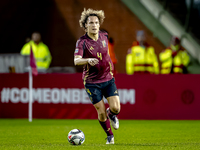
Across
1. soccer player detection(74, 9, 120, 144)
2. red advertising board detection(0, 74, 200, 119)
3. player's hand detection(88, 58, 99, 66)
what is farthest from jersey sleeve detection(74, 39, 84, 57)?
red advertising board detection(0, 74, 200, 119)

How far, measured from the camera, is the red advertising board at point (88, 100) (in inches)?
524

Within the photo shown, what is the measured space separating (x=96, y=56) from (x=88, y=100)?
238 inches

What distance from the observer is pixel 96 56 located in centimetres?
755

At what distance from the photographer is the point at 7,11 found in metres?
19.0

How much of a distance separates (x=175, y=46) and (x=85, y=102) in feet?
10.5

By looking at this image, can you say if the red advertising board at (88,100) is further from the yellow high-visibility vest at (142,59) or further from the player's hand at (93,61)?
the player's hand at (93,61)

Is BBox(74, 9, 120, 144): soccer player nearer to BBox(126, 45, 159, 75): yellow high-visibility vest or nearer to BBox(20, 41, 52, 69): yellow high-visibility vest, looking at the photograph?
BBox(126, 45, 159, 75): yellow high-visibility vest

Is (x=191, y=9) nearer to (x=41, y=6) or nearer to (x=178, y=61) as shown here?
(x=178, y=61)

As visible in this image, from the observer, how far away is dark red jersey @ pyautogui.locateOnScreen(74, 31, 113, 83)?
7559 mm

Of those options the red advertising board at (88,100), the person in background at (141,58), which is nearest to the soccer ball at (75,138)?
the red advertising board at (88,100)

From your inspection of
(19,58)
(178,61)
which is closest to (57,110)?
(19,58)

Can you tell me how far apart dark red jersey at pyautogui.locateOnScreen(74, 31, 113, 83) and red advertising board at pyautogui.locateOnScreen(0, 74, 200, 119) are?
19.1 ft

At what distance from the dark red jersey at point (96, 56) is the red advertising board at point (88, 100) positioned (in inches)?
229

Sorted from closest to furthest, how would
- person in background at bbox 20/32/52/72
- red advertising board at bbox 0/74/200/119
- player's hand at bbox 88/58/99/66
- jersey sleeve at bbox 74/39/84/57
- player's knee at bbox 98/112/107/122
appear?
player's hand at bbox 88/58/99/66
jersey sleeve at bbox 74/39/84/57
player's knee at bbox 98/112/107/122
red advertising board at bbox 0/74/200/119
person in background at bbox 20/32/52/72
